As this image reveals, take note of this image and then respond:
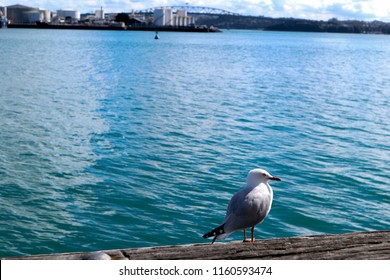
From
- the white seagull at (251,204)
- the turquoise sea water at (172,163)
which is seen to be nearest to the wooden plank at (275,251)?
the white seagull at (251,204)

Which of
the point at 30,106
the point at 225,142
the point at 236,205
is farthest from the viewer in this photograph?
the point at 30,106

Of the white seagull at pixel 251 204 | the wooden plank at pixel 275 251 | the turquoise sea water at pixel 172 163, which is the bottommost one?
the turquoise sea water at pixel 172 163

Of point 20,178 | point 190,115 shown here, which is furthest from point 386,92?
point 20,178

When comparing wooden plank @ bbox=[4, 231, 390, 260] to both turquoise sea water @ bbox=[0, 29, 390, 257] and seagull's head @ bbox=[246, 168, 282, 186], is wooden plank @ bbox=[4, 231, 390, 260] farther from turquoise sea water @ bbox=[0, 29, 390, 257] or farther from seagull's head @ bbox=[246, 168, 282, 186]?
turquoise sea water @ bbox=[0, 29, 390, 257]

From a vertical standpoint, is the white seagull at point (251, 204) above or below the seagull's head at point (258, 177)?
below

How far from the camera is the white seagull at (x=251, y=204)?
13.0ft

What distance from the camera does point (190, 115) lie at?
20.7 meters

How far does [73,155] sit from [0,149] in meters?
2.03

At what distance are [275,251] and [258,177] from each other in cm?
151

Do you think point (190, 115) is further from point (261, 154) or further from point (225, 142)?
point (261, 154)

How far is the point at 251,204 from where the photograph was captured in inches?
156

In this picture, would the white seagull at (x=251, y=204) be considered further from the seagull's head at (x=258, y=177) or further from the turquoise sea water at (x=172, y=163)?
the turquoise sea water at (x=172, y=163)

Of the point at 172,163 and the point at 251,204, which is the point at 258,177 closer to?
the point at 251,204

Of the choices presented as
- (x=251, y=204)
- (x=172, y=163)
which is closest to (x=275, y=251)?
(x=251, y=204)
